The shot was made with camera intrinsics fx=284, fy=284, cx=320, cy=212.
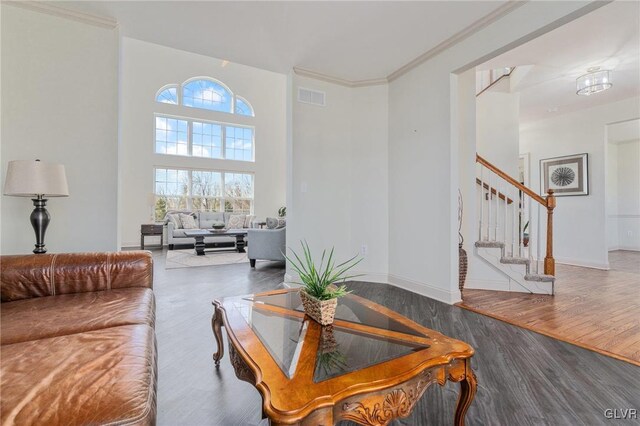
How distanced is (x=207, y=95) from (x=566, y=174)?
28.1ft

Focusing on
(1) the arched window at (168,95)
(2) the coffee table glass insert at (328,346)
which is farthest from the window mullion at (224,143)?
(2) the coffee table glass insert at (328,346)

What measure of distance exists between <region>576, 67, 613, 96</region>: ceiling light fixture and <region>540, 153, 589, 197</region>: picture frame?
180 centimetres

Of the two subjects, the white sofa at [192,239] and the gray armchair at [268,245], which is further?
the white sofa at [192,239]

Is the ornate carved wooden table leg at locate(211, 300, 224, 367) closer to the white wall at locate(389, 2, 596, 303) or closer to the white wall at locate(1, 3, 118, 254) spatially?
the white wall at locate(1, 3, 118, 254)

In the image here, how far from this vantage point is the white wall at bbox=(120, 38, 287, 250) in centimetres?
691

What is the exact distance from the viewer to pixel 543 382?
5.06 feet

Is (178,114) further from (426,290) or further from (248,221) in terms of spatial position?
(426,290)

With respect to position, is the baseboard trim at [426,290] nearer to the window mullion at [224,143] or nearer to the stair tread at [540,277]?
the stair tread at [540,277]

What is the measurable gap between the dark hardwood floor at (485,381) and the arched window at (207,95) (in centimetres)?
681

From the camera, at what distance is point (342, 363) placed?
0.97 metres

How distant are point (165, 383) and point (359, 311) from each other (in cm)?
111

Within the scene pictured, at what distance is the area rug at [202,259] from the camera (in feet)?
15.7

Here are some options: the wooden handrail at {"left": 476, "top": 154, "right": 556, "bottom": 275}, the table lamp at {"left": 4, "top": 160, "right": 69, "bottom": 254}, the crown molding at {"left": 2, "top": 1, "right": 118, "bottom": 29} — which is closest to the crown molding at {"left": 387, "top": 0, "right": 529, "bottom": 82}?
the wooden handrail at {"left": 476, "top": 154, "right": 556, "bottom": 275}

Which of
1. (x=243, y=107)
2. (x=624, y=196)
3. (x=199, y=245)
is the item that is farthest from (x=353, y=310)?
(x=624, y=196)
